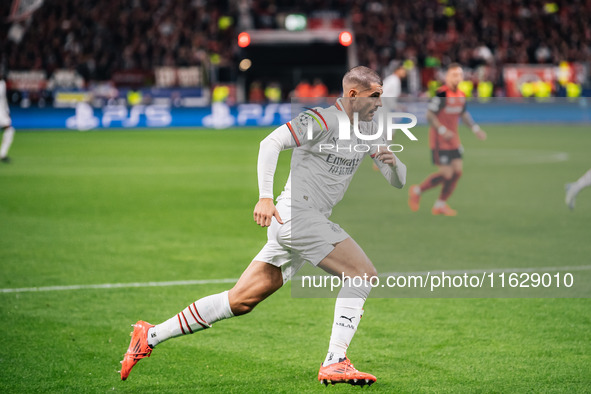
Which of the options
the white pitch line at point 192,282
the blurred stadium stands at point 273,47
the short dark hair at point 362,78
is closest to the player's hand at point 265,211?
the short dark hair at point 362,78

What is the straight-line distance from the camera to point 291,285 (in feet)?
26.2

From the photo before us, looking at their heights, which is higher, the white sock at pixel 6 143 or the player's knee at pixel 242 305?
the player's knee at pixel 242 305

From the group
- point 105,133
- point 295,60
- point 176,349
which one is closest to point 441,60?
point 295,60

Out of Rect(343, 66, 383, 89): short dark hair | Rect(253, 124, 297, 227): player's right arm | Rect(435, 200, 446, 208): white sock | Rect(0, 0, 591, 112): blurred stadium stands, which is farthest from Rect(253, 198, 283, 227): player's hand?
Rect(0, 0, 591, 112): blurred stadium stands

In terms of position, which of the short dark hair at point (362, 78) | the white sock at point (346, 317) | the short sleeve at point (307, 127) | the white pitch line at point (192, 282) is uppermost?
the short dark hair at point (362, 78)

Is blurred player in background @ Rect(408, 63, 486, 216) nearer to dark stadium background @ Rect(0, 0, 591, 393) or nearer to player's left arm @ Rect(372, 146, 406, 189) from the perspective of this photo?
dark stadium background @ Rect(0, 0, 591, 393)

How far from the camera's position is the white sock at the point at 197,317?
5.12 m

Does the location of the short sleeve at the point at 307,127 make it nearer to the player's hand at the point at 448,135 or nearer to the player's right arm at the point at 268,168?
the player's right arm at the point at 268,168

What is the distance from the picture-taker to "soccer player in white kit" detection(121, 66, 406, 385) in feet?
16.4

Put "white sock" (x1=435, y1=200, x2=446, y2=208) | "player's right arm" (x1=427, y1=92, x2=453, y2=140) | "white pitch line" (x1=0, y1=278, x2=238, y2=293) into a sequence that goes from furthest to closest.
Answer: "white sock" (x1=435, y1=200, x2=446, y2=208) < "player's right arm" (x1=427, y1=92, x2=453, y2=140) < "white pitch line" (x1=0, y1=278, x2=238, y2=293)

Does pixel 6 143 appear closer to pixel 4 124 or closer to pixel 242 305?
pixel 4 124

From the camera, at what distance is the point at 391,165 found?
5211mm

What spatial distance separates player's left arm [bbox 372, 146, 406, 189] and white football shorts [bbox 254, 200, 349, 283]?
1.66ft

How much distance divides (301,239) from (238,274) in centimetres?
353
